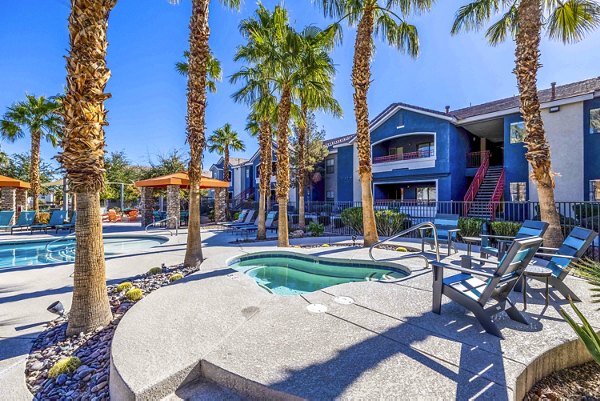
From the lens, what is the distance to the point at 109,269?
798cm

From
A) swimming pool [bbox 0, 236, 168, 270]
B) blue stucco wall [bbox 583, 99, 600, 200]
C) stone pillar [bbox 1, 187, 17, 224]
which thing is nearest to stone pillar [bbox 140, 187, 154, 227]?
swimming pool [bbox 0, 236, 168, 270]

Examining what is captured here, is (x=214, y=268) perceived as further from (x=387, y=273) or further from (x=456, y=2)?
(x=456, y=2)

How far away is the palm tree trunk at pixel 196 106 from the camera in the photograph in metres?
7.71

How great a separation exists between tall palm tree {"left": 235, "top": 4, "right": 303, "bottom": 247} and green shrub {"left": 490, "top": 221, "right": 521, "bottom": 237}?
8.25 metres

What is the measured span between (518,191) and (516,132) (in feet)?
11.3

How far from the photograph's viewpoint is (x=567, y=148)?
14930 millimetres

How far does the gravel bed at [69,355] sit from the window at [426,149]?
21.5 m

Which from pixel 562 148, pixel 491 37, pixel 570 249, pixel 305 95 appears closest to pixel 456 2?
pixel 491 37

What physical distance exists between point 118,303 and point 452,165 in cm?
→ 2014

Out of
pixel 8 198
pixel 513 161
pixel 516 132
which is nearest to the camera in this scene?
pixel 516 132

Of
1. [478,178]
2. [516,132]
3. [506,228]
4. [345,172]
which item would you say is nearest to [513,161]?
[516,132]

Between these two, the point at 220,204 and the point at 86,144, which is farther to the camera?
the point at 220,204

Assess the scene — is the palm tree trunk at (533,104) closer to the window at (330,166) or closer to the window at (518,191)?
the window at (518,191)

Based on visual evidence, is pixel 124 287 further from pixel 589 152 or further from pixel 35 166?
pixel 35 166
